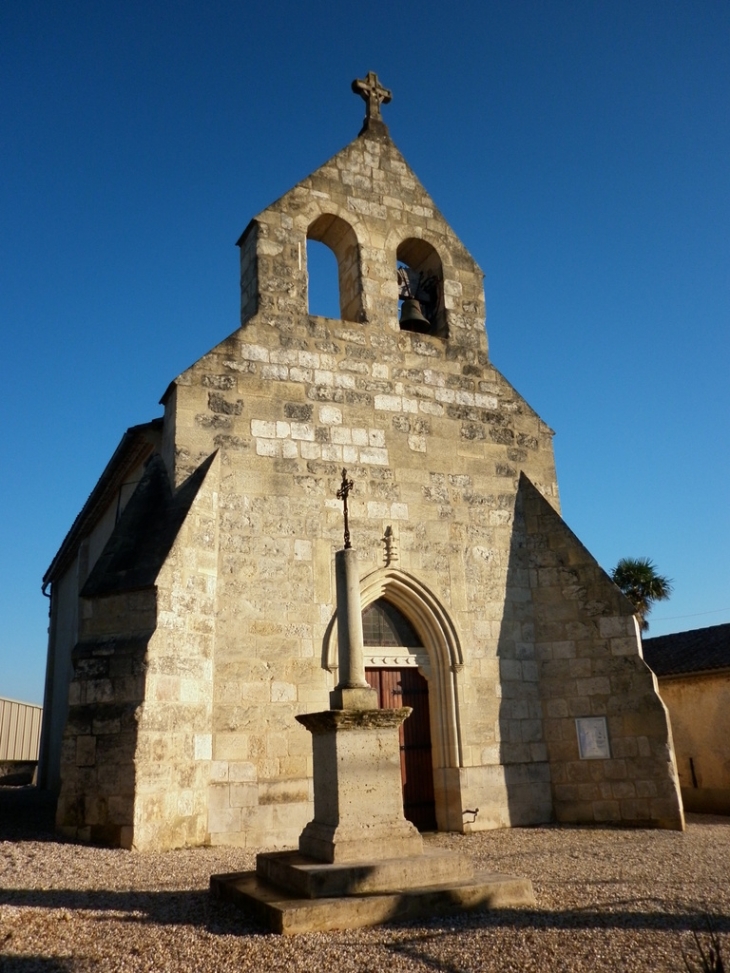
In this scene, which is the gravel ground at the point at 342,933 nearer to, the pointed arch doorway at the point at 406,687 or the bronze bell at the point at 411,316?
the pointed arch doorway at the point at 406,687

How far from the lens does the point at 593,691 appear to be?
361 inches

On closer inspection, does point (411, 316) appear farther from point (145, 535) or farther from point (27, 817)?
point (27, 817)

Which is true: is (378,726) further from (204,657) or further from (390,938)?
(204,657)

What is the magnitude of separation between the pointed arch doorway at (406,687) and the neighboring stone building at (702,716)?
621cm

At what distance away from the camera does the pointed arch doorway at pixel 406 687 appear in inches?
349

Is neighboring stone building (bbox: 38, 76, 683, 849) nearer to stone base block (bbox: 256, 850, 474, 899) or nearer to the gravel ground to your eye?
the gravel ground

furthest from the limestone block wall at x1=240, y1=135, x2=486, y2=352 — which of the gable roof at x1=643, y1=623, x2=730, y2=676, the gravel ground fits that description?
the gable roof at x1=643, y1=623, x2=730, y2=676

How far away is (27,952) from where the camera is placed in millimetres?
3812

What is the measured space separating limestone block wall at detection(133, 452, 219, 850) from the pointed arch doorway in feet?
6.88

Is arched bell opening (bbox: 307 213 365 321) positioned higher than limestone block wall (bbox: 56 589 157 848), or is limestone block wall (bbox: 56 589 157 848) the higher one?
arched bell opening (bbox: 307 213 365 321)

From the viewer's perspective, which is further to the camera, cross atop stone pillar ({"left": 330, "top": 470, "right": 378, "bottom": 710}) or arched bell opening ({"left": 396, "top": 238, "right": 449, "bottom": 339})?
arched bell opening ({"left": 396, "top": 238, "right": 449, "bottom": 339})

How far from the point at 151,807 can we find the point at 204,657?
147 cm

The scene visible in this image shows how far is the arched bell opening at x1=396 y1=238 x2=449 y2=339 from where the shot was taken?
35.0ft

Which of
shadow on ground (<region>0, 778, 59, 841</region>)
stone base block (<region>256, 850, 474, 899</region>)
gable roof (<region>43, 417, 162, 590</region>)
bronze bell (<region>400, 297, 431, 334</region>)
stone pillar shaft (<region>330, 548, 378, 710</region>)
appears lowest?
stone base block (<region>256, 850, 474, 899</region>)
